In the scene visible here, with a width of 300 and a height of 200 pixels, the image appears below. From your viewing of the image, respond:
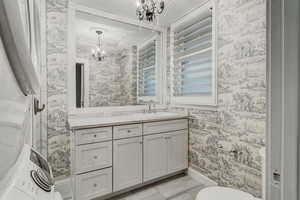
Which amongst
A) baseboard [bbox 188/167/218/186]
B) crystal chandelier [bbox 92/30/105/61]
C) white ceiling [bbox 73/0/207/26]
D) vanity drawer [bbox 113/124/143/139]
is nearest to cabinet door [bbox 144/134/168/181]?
vanity drawer [bbox 113/124/143/139]

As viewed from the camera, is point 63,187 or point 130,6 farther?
point 130,6

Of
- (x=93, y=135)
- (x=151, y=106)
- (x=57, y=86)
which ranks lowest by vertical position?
(x=93, y=135)

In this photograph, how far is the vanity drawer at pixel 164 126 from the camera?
198 centimetres

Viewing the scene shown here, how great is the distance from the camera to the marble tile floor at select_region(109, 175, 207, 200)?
6.07 ft

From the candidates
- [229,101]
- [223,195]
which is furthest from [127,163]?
[229,101]

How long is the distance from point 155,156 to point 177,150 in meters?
0.37

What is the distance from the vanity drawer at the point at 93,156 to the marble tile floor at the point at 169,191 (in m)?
0.51

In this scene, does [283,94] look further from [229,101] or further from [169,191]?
[169,191]

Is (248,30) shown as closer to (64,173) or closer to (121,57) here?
(121,57)

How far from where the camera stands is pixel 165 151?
82.9 inches

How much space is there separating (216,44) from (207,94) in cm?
62

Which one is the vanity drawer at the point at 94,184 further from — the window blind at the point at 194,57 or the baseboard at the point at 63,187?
the window blind at the point at 194,57

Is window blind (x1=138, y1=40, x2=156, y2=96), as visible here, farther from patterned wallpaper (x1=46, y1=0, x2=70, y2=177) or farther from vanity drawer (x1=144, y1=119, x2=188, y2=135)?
patterned wallpaper (x1=46, y1=0, x2=70, y2=177)

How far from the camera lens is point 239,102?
65.5 inches
